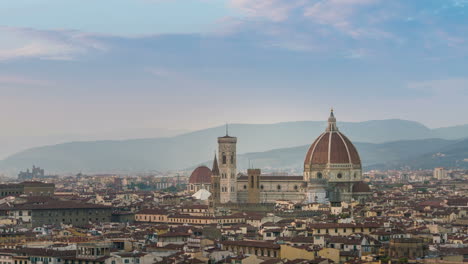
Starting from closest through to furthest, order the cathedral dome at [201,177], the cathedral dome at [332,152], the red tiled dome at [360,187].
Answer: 1. the red tiled dome at [360,187]
2. the cathedral dome at [332,152]
3. the cathedral dome at [201,177]

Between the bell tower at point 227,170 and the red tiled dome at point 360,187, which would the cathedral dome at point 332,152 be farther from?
the bell tower at point 227,170

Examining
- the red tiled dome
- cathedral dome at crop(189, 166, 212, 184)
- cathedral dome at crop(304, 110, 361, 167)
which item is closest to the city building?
cathedral dome at crop(304, 110, 361, 167)

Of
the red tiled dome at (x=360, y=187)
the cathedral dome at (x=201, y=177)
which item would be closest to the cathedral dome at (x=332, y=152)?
the red tiled dome at (x=360, y=187)

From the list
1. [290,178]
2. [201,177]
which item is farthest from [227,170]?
[201,177]

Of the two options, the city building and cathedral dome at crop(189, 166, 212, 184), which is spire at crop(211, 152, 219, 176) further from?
cathedral dome at crop(189, 166, 212, 184)

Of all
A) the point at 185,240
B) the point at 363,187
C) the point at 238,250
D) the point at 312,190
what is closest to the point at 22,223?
the point at 185,240
